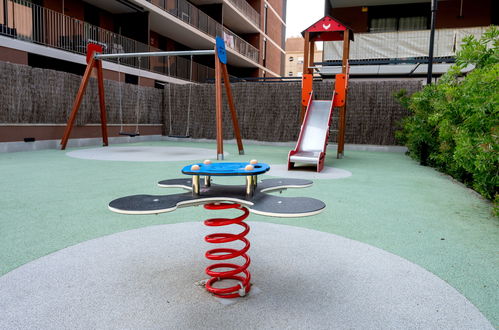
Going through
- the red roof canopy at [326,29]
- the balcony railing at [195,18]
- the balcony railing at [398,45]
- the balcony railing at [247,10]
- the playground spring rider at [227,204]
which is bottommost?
the playground spring rider at [227,204]

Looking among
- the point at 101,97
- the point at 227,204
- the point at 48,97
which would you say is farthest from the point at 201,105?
the point at 227,204

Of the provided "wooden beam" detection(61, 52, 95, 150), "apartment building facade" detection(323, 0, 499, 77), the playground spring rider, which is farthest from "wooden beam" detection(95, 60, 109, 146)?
the playground spring rider

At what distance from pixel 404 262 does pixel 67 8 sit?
16256 mm

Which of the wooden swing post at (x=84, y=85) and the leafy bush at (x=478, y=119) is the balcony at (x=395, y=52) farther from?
the wooden swing post at (x=84, y=85)

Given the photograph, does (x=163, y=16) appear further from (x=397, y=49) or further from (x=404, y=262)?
(x=404, y=262)

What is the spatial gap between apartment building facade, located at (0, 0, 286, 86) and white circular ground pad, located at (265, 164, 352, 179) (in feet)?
18.5

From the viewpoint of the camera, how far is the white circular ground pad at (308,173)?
20.4 ft

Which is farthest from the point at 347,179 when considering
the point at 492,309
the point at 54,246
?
the point at 54,246

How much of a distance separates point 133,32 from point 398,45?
1190 cm

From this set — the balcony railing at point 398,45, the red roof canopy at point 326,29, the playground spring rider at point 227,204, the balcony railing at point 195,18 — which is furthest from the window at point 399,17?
the playground spring rider at point 227,204

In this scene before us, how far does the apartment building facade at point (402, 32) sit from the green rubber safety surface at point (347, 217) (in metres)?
9.06

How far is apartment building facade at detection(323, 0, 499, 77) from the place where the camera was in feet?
44.6

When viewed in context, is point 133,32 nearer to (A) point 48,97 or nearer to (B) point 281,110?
(A) point 48,97

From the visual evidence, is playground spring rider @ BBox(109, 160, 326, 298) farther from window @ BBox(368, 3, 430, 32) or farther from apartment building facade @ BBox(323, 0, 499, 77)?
window @ BBox(368, 3, 430, 32)
